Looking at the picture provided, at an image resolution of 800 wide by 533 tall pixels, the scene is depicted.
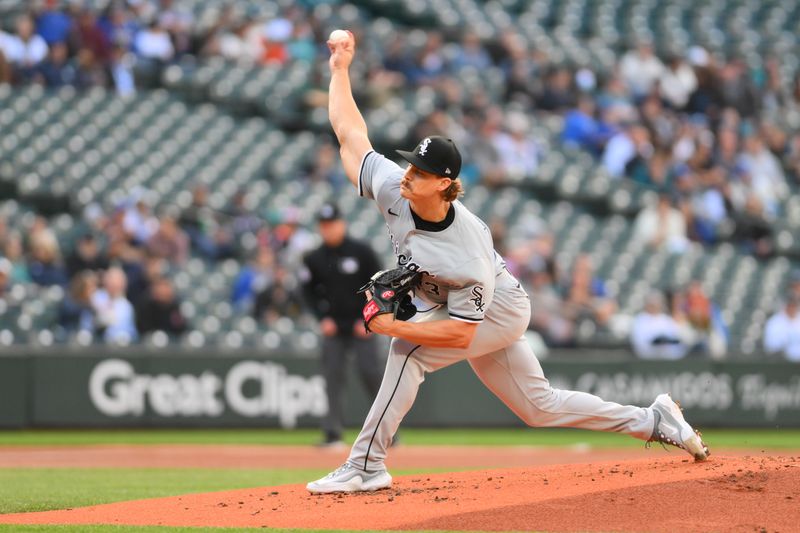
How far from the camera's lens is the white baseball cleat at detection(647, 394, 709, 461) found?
670cm

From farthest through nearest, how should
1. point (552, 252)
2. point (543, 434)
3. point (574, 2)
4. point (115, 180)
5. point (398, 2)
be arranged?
1. point (574, 2)
2. point (398, 2)
3. point (552, 252)
4. point (115, 180)
5. point (543, 434)

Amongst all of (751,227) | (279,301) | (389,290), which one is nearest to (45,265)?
(279,301)

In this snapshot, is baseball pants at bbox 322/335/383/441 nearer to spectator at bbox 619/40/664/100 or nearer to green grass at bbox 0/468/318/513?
green grass at bbox 0/468/318/513

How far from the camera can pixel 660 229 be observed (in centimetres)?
1903

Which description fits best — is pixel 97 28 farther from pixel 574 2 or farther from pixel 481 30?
pixel 574 2

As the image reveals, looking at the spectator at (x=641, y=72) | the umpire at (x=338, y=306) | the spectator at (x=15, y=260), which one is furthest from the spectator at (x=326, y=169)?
the spectator at (x=641, y=72)

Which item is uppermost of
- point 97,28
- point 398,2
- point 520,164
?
point 398,2

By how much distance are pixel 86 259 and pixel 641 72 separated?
36.7ft

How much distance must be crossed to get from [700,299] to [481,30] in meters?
7.24

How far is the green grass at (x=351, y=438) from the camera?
501 inches

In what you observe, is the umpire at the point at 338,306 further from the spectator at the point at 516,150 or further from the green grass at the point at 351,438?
the spectator at the point at 516,150

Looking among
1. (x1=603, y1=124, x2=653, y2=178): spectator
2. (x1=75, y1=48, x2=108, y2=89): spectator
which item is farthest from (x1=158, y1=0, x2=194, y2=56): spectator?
(x1=603, y1=124, x2=653, y2=178): spectator

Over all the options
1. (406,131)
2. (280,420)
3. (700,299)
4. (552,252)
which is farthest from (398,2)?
(280,420)

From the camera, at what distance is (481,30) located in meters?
21.4
